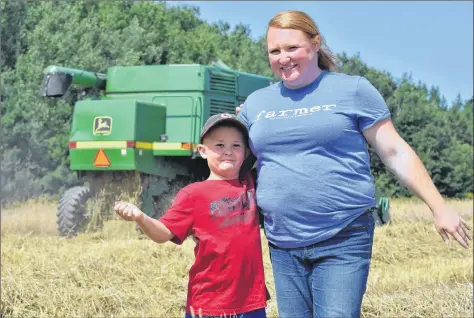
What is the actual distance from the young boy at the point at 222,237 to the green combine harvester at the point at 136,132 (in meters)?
8.21

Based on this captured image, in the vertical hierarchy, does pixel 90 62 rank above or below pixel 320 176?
above

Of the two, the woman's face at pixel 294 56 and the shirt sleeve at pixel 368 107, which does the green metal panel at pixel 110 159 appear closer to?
the woman's face at pixel 294 56

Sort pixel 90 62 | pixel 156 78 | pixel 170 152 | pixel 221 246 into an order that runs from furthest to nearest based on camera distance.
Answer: pixel 90 62 → pixel 156 78 → pixel 170 152 → pixel 221 246

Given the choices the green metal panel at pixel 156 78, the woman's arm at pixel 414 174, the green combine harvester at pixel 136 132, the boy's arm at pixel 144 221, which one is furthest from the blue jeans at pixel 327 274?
the green metal panel at pixel 156 78

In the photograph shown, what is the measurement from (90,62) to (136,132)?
1096 centimetres

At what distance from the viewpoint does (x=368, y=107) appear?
11.2 feet

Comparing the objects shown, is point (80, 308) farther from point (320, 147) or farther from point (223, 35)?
point (223, 35)

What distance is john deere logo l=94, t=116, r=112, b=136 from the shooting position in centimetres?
1198

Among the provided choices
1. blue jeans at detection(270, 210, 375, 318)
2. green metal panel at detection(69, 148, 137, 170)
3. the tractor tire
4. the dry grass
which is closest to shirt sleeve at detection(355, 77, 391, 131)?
blue jeans at detection(270, 210, 375, 318)

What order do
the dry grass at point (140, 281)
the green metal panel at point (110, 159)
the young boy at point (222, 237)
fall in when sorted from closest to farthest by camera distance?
the young boy at point (222, 237)
the dry grass at point (140, 281)
the green metal panel at point (110, 159)

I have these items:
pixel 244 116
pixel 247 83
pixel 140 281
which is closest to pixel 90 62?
pixel 247 83

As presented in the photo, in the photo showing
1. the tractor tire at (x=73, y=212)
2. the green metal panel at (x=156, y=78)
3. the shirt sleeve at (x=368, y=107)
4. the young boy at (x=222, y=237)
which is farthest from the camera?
the green metal panel at (x=156, y=78)

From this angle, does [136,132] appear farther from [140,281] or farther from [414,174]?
[414,174]

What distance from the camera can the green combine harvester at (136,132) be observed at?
11.9m
